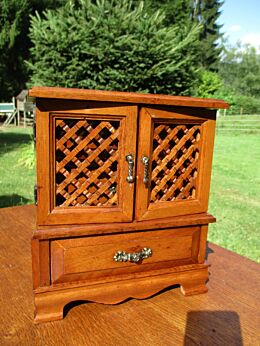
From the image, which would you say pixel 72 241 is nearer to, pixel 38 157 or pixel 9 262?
pixel 38 157

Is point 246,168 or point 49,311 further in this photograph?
point 246,168

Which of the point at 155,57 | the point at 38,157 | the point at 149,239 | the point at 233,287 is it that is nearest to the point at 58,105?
the point at 38,157

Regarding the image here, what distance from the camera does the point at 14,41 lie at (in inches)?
659

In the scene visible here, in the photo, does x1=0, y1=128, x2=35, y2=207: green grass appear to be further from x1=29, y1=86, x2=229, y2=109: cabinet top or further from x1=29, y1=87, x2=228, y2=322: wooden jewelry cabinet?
x1=29, y1=86, x2=229, y2=109: cabinet top

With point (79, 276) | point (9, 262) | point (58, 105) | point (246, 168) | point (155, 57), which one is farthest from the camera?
point (246, 168)

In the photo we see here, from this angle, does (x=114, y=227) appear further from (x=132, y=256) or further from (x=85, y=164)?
(x=85, y=164)

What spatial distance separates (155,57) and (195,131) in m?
5.37

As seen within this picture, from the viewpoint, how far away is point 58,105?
3.20 feet

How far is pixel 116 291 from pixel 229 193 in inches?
194

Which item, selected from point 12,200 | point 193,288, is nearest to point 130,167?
point 193,288

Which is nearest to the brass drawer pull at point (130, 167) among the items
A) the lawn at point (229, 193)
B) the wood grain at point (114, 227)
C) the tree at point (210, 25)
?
the wood grain at point (114, 227)

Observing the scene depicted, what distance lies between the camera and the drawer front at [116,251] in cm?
107

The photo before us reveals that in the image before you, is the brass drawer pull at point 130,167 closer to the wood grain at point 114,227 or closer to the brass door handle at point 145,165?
the brass door handle at point 145,165

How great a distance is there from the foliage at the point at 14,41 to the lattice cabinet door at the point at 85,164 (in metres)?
16.9
